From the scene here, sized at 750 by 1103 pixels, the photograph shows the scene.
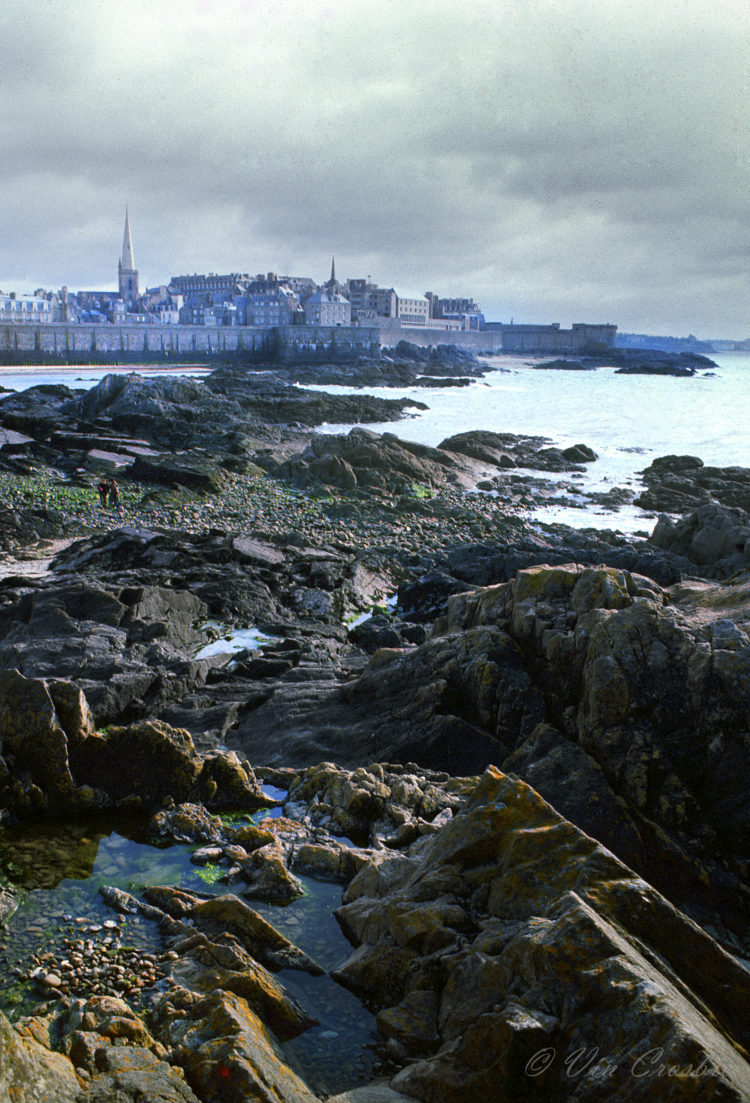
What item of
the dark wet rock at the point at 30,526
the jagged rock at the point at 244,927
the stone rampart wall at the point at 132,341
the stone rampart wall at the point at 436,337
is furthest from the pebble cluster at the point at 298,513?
the stone rampart wall at the point at 436,337

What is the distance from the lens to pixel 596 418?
Answer: 202ft

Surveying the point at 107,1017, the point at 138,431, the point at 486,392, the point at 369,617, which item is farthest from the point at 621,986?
the point at 486,392

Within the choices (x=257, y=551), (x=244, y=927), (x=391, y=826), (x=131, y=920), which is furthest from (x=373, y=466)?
(x=244, y=927)

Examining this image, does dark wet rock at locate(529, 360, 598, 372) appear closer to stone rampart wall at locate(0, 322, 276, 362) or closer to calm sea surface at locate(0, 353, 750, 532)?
calm sea surface at locate(0, 353, 750, 532)

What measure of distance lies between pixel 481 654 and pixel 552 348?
18070 cm

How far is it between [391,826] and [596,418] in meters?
57.9

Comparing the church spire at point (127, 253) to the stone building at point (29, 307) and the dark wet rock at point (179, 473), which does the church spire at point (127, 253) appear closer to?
the stone building at point (29, 307)

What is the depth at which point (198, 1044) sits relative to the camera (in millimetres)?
4137

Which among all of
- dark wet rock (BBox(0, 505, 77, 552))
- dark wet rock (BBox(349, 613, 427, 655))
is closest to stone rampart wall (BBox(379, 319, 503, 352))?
dark wet rock (BBox(0, 505, 77, 552))

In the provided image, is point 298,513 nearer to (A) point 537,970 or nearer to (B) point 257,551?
(B) point 257,551

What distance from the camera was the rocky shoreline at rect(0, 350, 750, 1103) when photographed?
3.99 metres

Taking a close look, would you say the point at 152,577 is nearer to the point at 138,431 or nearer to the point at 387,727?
the point at 387,727
